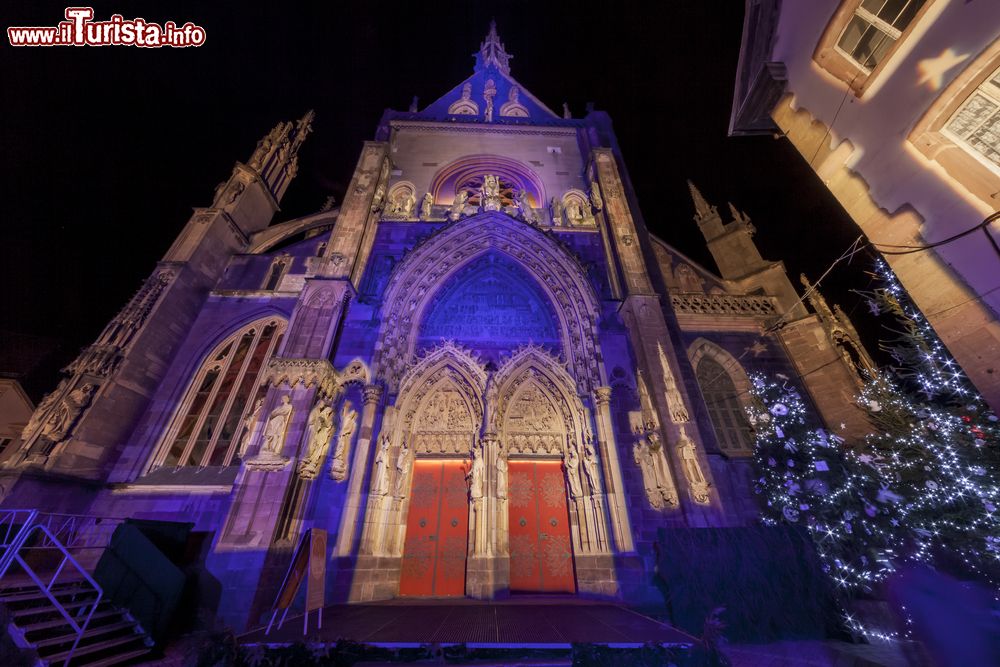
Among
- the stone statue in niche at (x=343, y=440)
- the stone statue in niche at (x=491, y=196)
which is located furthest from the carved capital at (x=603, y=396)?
the stone statue in niche at (x=491, y=196)

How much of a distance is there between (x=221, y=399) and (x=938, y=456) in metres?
16.3

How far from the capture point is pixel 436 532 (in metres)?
7.39

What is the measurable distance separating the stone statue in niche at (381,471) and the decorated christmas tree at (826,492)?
306 inches

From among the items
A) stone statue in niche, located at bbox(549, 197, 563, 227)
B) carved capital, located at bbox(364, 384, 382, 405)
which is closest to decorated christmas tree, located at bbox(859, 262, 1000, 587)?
stone statue in niche, located at bbox(549, 197, 563, 227)

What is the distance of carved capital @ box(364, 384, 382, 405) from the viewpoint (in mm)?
7828

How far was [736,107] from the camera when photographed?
9.83 m

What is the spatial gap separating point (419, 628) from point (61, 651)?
3690mm

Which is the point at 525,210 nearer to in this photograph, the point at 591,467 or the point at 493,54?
the point at 591,467

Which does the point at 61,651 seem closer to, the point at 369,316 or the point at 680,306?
the point at 369,316

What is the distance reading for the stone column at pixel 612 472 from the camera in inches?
272

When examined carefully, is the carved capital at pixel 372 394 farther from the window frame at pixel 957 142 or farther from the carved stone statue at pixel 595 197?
the window frame at pixel 957 142

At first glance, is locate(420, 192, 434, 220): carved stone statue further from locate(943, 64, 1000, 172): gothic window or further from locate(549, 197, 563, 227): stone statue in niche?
locate(943, 64, 1000, 172): gothic window

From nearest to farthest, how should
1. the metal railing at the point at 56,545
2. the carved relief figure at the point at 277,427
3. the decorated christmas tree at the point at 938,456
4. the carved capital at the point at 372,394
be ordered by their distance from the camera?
1. the metal railing at the point at 56,545
2. the decorated christmas tree at the point at 938,456
3. the carved relief figure at the point at 277,427
4. the carved capital at the point at 372,394

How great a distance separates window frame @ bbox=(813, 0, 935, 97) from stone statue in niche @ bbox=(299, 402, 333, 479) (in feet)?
39.5
